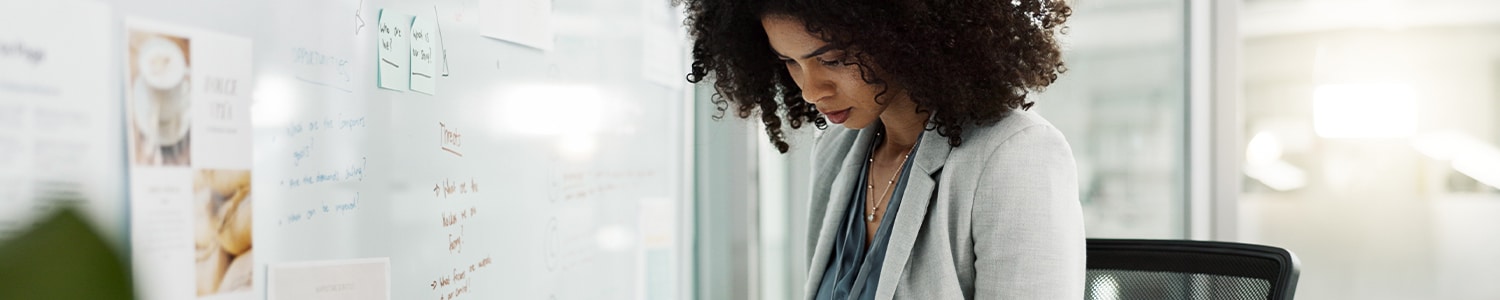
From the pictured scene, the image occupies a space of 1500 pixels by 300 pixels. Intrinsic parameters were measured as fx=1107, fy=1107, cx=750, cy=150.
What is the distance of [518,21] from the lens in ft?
4.29

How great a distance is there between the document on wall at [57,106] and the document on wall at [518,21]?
519 mm

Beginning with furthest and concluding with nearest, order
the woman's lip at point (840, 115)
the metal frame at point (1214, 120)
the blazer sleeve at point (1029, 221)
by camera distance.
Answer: the metal frame at point (1214, 120)
the woman's lip at point (840, 115)
the blazer sleeve at point (1029, 221)

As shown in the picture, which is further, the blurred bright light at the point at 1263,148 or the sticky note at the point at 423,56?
the blurred bright light at the point at 1263,148

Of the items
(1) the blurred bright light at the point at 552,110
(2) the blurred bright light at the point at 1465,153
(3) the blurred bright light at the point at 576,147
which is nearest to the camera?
(1) the blurred bright light at the point at 552,110

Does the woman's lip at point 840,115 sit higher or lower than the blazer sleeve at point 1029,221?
higher

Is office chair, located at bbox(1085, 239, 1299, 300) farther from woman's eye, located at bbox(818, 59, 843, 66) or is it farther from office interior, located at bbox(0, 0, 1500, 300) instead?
office interior, located at bbox(0, 0, 1500, 300)

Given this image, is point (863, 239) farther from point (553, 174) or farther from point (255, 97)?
point (255, 97)

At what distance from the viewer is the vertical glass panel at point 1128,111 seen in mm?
2506

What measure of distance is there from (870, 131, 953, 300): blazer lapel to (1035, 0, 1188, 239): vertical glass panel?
1458 mm

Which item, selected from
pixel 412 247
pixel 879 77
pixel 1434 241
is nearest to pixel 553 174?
pixel 412 247

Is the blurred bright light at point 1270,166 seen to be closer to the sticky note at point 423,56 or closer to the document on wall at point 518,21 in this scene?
the document on wall at point 518,21

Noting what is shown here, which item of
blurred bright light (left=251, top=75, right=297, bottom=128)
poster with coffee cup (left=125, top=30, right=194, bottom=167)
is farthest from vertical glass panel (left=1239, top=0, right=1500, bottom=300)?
poster with coffee cup (left=125, top=30, right=194, bottom=167)

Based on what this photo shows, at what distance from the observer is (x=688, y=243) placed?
6.38ft

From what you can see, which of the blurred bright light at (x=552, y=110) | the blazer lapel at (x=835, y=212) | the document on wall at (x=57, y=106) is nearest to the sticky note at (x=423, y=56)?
the blurred bright light at (x=552, y=110)
